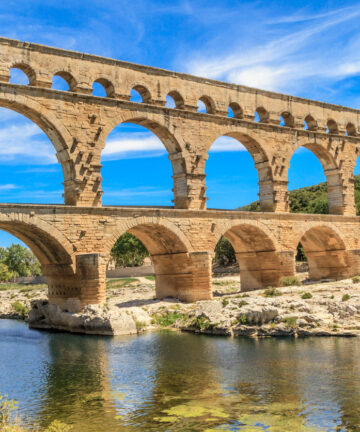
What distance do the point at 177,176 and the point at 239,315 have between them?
A: 9148mm

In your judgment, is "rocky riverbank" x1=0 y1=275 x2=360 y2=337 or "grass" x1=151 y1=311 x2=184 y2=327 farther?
"grass" x1=151 y1=311 x2=184 y2=327

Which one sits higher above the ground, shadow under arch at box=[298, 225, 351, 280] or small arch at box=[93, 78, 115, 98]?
small arch at box=[93, 78, 115, 98]

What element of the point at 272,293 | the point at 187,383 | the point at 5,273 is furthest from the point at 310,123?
the point at 5,273

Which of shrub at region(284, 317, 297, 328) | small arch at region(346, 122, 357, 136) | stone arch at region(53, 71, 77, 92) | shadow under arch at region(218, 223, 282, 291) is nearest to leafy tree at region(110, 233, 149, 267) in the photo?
shadow under arch at region(218, 223, 282, 291)

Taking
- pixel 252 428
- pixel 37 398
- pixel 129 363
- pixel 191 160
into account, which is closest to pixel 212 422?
pixel 252 428

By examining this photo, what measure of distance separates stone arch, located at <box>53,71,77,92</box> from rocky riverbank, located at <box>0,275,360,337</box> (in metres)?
9.80

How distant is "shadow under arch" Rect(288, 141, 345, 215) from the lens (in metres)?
33.5

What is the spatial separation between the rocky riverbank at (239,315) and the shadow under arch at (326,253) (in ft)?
22.8

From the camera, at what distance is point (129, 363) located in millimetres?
15609

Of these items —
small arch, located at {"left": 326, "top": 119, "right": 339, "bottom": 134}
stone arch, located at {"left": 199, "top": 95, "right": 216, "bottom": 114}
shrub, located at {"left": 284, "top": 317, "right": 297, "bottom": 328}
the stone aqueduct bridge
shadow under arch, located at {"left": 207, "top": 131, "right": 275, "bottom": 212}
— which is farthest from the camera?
small arch, located at {"left": 326, "top": 119, "right": 339, "bottom": 134}

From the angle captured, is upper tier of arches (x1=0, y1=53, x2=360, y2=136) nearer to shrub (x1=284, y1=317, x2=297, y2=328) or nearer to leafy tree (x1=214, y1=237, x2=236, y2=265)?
shrub (x1=284, y1=317, x2=297, y2=328)

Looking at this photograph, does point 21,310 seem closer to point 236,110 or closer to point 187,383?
point 236,110

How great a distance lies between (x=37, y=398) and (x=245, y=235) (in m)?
19.0

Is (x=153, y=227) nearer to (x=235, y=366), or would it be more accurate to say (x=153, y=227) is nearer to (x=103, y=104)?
(x=103, y=104)
